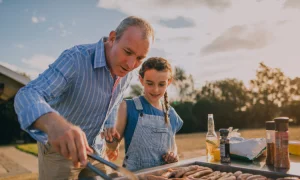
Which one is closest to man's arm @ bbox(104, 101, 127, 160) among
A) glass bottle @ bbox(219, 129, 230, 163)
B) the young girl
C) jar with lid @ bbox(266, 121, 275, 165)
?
the young girl

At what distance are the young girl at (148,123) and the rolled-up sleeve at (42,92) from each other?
3.07 feet

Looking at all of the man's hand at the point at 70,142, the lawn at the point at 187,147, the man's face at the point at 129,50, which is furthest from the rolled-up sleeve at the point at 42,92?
the lawn at the point at 187,147

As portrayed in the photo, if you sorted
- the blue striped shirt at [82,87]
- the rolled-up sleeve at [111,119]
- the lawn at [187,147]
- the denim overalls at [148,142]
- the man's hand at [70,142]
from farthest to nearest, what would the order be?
the lawn at [187,147]
the denim overalls at [148,142]
the rolled-up sleeve at [111,119]
the blue striped shirt at [82,87]
the man's hand at [70,142]

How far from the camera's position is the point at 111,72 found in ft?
7.53

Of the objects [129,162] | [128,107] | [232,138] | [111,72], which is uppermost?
[111,72]

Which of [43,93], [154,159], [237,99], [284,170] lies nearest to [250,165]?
[284,170]

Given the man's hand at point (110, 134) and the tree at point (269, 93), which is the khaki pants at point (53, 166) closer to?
the man's hand at point (110, 134)

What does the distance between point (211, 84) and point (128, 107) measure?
2855 centimetres

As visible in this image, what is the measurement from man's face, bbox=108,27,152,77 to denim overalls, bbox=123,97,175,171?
2.67 ft

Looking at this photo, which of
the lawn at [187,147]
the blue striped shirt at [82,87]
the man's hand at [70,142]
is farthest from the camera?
the lawn at [187,147]

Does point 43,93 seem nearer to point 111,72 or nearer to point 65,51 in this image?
point 65,51

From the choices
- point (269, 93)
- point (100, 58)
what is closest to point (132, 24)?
point (100, 58)

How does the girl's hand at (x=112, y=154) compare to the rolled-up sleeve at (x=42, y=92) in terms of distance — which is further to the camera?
the girl's hand at (x=112, y=154)

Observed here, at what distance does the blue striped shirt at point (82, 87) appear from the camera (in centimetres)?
171
